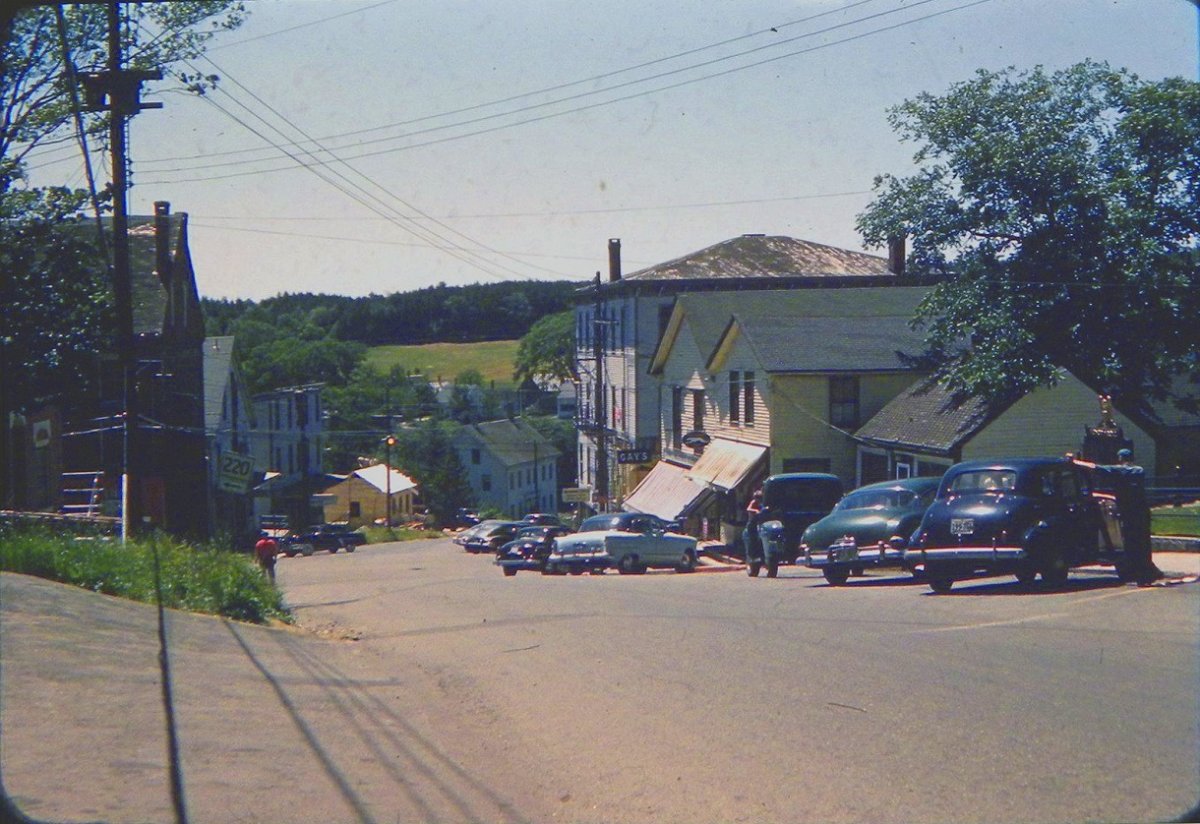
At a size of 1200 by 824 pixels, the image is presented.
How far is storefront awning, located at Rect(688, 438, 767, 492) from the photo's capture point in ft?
130

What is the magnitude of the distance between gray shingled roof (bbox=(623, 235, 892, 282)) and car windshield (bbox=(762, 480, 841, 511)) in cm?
2800

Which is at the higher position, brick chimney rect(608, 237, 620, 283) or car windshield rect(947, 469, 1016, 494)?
brick chimney rect(608, 237, 620, 283)

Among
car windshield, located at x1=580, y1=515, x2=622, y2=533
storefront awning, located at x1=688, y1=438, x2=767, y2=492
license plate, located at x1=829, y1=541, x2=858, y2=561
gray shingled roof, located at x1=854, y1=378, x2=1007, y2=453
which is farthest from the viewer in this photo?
storefront awning, located at x1=688, y1=438, x2=767, y2=492

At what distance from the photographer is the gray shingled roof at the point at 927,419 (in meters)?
32.4

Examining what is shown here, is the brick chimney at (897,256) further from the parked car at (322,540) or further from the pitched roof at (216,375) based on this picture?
the parked car at (322,540)

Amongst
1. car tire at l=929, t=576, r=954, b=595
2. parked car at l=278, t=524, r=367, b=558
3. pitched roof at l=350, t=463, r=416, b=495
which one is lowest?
parked car at l=278, t=524, r=367, b=558

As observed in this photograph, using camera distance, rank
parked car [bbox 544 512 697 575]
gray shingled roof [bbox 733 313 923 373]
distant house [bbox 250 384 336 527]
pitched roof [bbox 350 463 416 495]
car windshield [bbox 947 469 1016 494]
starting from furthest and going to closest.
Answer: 1. pitched roof [bbox 350 463 416 495]
2. distant house [bbox 250 384 336 527]
3. gray shingled roof [bbox 733 313 923 373]
4. parked car [bbox 544 512 697 575]
5. car windshield [bbox 947 469 1016 494]

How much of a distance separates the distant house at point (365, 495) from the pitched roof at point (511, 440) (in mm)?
6705

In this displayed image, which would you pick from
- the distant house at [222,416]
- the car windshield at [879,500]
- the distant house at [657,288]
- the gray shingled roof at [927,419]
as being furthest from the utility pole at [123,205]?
the distant house at [657,288]

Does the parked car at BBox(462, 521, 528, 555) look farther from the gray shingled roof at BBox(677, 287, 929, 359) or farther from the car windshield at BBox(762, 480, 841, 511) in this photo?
the car windshield at BBox(762, 480, 841, 511)

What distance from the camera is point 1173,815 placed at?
6.47m

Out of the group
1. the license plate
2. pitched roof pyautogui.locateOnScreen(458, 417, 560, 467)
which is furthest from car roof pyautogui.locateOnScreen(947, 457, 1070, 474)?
pitched roof pyautogui.locateOnScreen(458, 417, 560, 467)

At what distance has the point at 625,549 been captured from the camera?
1203 inches

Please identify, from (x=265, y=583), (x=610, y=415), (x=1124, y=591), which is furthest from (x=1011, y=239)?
(x=610, y=415)
